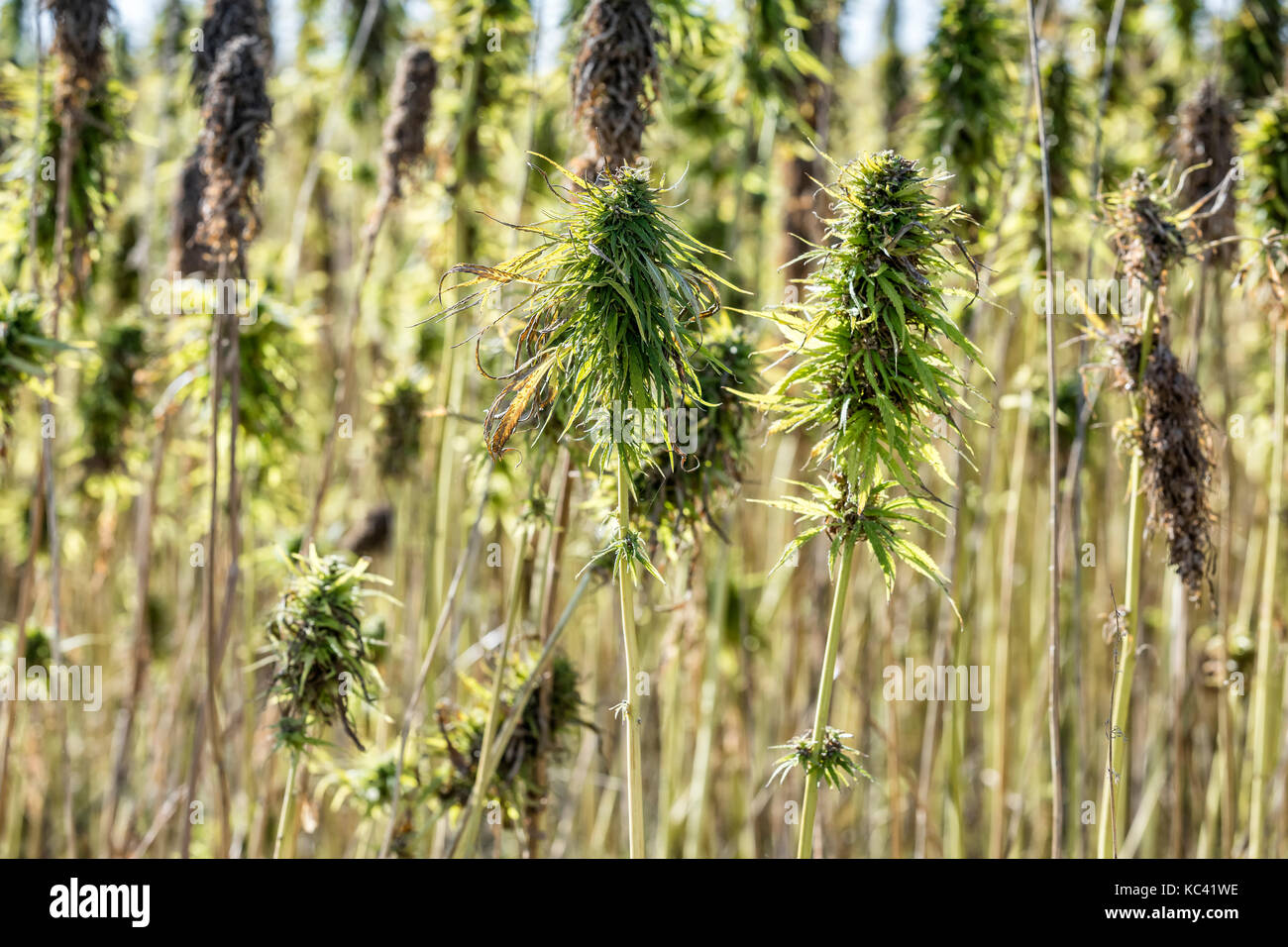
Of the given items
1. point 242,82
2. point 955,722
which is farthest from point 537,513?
point 955,722

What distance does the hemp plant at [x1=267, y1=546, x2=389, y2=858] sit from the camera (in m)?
2.23

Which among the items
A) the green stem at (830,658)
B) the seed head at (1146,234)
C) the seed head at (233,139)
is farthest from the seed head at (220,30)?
the seed head at (1146,234)

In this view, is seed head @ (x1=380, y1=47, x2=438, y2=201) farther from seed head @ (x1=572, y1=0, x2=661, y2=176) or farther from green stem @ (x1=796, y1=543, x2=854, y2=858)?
green stem @ (x1=796, y1=543, x2=854, y2=858)

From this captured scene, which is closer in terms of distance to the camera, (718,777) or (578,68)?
(578,68)

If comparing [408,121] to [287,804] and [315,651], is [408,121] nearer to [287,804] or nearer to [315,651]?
[315,651]

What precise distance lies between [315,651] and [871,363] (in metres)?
1.39

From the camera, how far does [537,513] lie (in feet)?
8.52

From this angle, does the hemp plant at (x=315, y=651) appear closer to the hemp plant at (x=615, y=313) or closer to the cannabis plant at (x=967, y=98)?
the hemp plant at (x=615, y=313)

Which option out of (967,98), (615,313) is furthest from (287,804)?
(967,98)

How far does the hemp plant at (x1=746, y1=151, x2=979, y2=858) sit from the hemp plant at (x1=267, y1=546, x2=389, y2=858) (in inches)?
41.6

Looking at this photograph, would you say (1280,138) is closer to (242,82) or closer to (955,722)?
(955,722)
